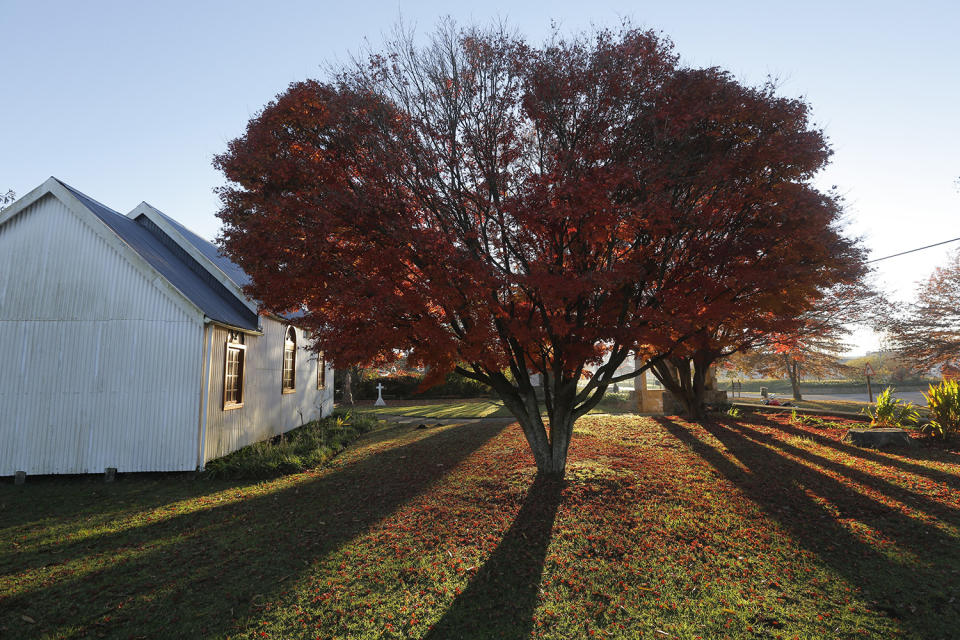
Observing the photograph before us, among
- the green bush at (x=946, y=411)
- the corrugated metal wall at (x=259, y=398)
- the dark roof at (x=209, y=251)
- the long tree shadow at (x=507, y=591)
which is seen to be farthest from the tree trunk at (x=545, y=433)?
the green bush at (x=946, y=411)

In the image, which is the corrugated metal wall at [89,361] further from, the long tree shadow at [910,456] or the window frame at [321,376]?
the long tree shadow at [910,456]

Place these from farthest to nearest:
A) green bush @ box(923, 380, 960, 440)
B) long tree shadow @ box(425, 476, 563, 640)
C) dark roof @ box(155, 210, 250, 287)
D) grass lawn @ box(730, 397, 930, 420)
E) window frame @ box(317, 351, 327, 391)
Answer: window frame @ box(317, 351, 327, 391), grass lawn @ box(730, 397, 930, 420), dark roof @ box(155, 210, 250, 287), green bush @ box(923, 380, 960, 440), long tree shadow @ box(425, 476, 563, 640)

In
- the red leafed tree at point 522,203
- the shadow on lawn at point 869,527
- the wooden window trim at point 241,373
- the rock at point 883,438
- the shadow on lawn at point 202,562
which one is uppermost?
the red leafed tree at point 522,203

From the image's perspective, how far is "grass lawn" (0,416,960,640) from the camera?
401 cm

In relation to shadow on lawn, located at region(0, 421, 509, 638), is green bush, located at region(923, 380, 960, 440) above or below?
above

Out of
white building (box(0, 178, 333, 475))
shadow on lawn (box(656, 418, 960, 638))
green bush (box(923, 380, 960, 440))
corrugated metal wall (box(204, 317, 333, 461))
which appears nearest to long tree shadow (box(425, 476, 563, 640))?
shadow on lawn (box(656, 418, 960, 638))

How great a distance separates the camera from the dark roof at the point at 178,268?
10.1 metres

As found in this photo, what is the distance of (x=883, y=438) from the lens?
422 inches

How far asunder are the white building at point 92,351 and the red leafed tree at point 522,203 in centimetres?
355

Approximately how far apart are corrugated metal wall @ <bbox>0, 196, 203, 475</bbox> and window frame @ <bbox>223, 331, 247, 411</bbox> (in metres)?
1.06

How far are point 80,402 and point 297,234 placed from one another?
688cm

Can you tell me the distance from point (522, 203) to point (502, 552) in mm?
4315

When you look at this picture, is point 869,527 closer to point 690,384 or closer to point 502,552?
point 502,552

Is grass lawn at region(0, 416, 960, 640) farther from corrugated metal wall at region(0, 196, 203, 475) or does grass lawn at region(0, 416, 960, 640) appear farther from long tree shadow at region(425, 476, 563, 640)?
corrugated metal wall at region(0, 196, 203, 475)
